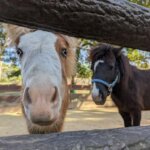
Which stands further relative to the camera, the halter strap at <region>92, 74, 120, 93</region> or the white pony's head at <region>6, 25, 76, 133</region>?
the halter strap at <region>92, 74, 120, 93</region>

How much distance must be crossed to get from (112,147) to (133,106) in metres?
3.75

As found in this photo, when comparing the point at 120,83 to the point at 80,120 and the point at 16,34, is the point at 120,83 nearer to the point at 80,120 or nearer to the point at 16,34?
the point at 16,34

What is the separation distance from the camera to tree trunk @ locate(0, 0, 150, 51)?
49cm

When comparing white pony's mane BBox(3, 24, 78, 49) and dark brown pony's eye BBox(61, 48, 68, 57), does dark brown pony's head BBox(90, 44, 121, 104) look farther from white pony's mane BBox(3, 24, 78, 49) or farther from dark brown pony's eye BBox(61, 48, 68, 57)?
dark brown pony's eye BBox(61, 48, 68, 57)

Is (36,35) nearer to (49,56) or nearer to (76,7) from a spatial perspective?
(49,56)

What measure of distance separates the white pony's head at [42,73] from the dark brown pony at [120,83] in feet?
5.55

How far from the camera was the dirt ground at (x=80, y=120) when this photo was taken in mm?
6086

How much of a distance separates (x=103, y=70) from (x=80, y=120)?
3732 mm

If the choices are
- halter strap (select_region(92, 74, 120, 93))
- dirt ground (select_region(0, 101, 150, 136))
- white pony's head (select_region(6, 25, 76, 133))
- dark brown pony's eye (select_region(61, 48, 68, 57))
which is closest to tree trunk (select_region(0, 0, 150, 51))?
white pony's head (select_region(6, 25, 76, 133))

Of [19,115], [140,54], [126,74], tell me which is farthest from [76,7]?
[140,54]

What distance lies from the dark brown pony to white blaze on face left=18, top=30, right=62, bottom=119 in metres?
2.02

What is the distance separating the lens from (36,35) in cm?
179

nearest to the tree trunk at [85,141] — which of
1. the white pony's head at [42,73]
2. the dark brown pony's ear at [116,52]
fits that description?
the white pony's head at [42,73]

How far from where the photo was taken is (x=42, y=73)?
1.31 meters
